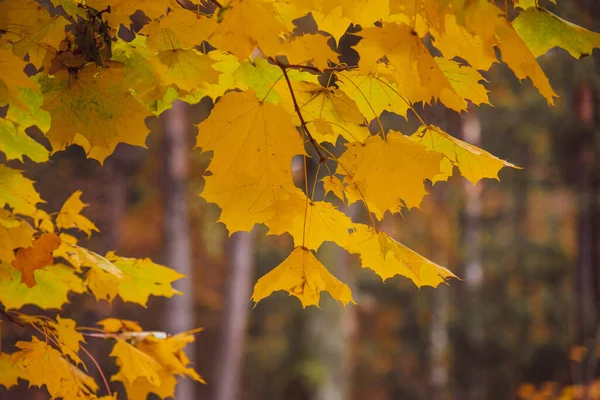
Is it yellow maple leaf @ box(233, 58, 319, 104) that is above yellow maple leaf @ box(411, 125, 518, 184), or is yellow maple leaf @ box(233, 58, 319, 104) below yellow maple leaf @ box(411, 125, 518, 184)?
above

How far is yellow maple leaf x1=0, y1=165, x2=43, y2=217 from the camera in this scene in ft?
5.50

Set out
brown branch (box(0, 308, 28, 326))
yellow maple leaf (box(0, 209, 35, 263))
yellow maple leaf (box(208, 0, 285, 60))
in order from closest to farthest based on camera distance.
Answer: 1. yellow maple leaf (box(208, 0, 285, 60))
2. yellow maple leaf (box(0, 209, 35, 263))
3. brown branch (box(0, 308, 28, 326))

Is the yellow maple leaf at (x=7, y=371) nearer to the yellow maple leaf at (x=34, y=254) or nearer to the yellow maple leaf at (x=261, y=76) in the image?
the yellow maple leaf at (x=34, y=254)

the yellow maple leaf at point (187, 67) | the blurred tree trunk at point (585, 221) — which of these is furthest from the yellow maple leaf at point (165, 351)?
the blurred tree trunk at point (585, 221)

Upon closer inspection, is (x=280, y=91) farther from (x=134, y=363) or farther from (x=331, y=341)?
(x=331, y=341)

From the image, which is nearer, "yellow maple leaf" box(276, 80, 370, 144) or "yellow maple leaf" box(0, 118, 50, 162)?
"yellow maple leaf" box(276, 80, 370, 144)

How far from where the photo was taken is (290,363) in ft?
24.3

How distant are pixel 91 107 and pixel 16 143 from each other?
0.62 meters

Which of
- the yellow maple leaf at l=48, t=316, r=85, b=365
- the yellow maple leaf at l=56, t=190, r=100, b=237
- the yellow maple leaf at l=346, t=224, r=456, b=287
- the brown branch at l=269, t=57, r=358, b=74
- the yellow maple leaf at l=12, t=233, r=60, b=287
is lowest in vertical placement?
the yellow maple leaf at l=48, t=316, r=85, b=365

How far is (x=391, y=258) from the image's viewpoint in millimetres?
1396

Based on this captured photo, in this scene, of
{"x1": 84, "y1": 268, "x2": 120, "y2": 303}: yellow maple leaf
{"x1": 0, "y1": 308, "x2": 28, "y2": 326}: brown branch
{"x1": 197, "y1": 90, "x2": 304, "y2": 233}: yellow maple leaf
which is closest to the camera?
{"x1": 197, "y1": 90, "x2": 304, "y2": 233}: yellow maple leaf

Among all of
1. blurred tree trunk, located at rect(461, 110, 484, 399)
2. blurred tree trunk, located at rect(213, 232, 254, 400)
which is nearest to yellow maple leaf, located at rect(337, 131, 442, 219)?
blurred tree trunk, located at rect(213, 232, 254, 400)

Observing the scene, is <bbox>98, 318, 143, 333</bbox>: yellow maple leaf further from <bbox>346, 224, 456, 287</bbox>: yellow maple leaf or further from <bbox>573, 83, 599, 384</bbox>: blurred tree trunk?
<bbox>573, 83, 599, 384</bbox>: blurred tree trunk

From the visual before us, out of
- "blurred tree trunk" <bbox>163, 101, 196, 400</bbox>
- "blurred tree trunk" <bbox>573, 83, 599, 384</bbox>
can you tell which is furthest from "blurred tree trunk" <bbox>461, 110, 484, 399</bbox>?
"blurred tree trunk" <bbox>163, 101, 196, 400</bbox>
